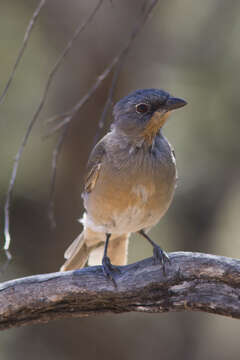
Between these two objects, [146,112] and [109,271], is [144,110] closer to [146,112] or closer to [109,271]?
[146,112]

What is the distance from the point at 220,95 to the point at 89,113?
2391 mm

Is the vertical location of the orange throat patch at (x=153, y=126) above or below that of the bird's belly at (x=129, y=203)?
above

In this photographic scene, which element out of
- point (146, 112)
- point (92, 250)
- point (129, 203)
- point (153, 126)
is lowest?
point (92, 250)

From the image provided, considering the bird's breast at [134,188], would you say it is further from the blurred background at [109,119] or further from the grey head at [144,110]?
the blurred background at [109,119]

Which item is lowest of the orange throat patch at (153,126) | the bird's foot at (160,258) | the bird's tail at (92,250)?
the bird's tail at (92,250)

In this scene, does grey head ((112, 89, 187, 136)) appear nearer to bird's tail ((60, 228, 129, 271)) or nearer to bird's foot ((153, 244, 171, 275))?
bird's foot ((153, 244, 171, 275))

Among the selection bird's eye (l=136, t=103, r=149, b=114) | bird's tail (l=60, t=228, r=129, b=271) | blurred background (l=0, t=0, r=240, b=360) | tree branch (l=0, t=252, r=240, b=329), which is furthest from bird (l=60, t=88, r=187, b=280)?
blurred background (l=0, t=0, r=240, b=360)

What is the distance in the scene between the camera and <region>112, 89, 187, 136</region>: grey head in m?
4.74

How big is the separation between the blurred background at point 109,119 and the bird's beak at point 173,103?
3308 millimetres

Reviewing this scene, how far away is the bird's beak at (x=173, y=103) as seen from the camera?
4.62 meters

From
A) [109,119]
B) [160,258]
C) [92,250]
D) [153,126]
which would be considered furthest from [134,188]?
[109,119]

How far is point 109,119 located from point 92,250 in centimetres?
271

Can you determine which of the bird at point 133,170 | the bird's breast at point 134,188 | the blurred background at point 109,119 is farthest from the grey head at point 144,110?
the blurred background at point 109,119

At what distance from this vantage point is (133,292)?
4.08m
